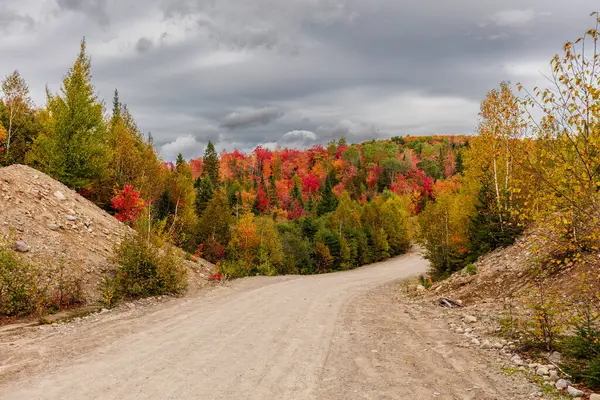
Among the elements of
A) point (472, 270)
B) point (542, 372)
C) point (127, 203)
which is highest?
point (127, 203)

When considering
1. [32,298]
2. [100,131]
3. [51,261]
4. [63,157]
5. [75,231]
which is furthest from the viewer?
[100,131]

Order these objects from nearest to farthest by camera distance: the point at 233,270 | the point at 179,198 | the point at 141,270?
the point at 141,270, the point at 233,270, the point at 179,198

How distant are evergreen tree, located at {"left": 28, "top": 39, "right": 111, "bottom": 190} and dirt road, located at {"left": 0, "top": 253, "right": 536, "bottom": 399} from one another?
59.4 ft

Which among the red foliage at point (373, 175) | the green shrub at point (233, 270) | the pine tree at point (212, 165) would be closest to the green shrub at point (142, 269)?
the green shrub at point (233, 270)

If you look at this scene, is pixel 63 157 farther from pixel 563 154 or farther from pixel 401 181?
pixel 401 181

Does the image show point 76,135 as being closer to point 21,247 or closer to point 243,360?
point 21,247

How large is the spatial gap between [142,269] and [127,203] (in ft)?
50.6

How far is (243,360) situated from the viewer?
831cm

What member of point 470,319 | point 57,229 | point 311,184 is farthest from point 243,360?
point 311,184

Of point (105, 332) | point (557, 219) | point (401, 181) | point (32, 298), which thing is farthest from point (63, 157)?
point (401, 181)

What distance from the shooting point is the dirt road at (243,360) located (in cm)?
667

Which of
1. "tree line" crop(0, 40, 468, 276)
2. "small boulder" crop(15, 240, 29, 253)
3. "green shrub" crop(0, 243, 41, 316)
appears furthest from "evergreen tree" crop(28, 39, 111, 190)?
"green shrub" crop(0, 243, 41, 316)

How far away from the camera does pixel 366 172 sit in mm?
132375

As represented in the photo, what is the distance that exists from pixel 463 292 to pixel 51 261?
17.7m
